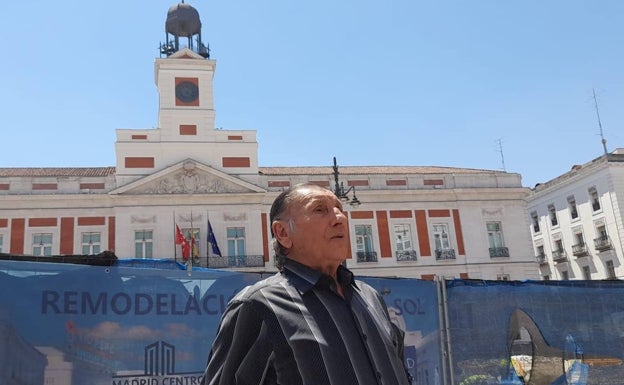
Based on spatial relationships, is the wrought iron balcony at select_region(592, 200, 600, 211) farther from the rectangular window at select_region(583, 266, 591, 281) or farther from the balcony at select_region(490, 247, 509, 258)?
the balcony at select_region(490, 247, 509, 258)

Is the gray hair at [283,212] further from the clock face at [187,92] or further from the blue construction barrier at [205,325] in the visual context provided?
the clock face at [187,92]

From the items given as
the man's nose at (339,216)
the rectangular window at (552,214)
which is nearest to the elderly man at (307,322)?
the man's nose at (339,216)

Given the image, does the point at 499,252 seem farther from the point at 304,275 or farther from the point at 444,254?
the point at 304,275

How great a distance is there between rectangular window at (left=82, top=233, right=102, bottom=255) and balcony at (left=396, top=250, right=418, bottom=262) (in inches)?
603

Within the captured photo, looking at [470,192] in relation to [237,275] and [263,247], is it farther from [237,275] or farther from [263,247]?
[237,275]

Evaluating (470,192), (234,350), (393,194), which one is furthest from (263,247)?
(234,350)

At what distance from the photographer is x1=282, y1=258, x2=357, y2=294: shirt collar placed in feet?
6.97

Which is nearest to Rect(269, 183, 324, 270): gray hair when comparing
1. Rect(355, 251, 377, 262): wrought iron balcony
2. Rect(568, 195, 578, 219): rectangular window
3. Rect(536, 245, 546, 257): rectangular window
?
Rect(355, 251, 377, 262): wrought iron balcony

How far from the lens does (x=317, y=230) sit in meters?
2.22

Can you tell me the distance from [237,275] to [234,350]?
3657mm

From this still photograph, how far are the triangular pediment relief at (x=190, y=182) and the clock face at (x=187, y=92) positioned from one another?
4.74m

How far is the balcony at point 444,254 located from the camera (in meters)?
31.8

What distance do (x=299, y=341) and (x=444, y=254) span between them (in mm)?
30840

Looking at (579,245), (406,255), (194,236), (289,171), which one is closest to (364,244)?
(406,255)
